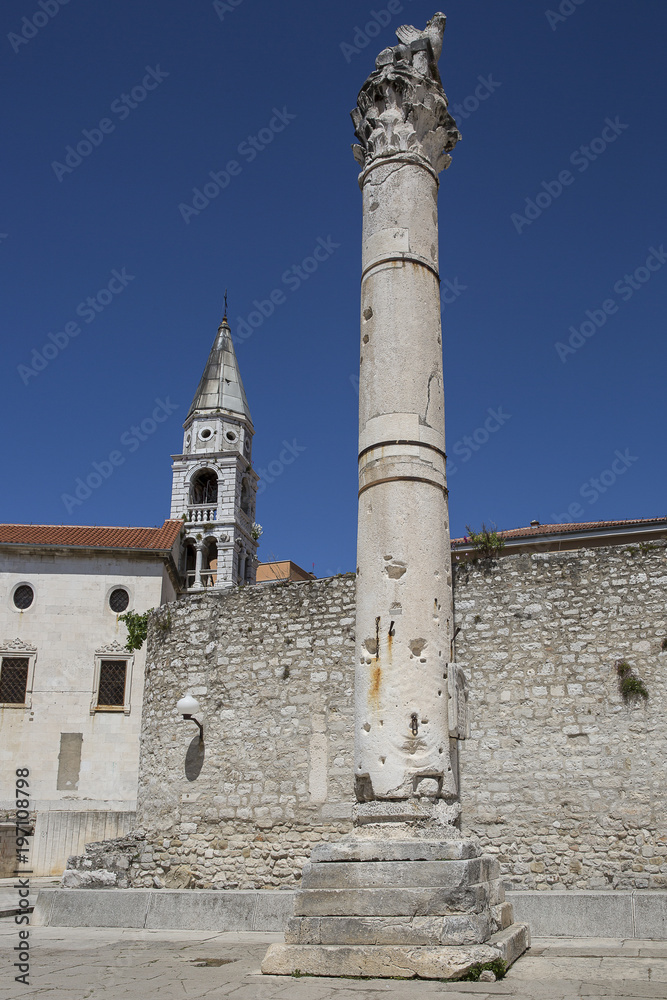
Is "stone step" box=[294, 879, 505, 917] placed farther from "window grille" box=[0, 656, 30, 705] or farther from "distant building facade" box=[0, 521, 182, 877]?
"window grille" box=[0, 656, 30, 705]

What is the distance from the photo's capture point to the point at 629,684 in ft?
33.7

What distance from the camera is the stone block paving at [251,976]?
505cm

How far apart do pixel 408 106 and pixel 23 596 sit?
2000cm

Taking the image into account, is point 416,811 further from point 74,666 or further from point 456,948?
point 74,666

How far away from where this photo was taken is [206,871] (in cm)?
1170

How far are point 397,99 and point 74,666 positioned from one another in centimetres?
1925

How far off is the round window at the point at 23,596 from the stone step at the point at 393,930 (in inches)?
802

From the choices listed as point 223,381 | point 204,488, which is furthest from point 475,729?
point 223,381

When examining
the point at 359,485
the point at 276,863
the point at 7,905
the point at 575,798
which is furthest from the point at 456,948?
the point at 7,905

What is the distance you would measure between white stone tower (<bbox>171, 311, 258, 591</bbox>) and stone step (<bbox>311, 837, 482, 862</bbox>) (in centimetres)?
4363

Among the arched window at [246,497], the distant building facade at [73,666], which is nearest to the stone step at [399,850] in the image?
the distant building facade at [73,666]

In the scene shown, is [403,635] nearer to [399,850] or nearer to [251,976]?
[399,850]

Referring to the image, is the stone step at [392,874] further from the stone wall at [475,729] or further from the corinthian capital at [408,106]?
the corinthian capital at [408,106]

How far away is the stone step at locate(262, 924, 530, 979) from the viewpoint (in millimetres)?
5430
